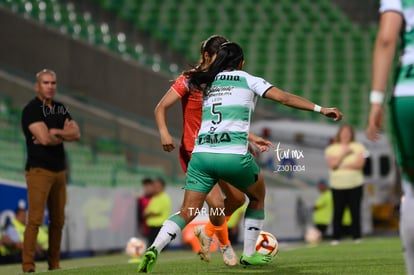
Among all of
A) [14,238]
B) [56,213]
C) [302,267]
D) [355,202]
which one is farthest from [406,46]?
[355,202]

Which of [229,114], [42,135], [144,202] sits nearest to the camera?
[229,114]

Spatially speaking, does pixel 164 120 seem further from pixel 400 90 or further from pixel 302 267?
pixel 400 90

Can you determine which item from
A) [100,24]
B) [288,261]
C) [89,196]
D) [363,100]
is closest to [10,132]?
[89,196]

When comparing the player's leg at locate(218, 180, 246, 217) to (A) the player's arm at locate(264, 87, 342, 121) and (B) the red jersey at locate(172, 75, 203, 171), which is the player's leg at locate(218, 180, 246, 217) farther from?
(A) the player's arm at locate(264, 87, 342, 121)

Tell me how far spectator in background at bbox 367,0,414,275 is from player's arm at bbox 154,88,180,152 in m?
3.32

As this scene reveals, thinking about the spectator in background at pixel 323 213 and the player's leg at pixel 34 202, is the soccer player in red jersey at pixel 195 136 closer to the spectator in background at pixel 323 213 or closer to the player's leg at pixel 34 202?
the player's leg at pixel 34 202

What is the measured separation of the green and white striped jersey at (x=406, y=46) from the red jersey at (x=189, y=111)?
3.79 m

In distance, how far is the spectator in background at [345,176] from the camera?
56.7 ft

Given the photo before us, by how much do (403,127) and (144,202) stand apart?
15065 millimetres

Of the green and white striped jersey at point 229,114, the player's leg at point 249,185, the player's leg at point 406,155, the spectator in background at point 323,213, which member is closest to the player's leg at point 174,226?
the player's leg at point 249,185

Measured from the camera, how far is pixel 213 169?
8.88m

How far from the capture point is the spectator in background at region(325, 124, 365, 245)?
56.7ft

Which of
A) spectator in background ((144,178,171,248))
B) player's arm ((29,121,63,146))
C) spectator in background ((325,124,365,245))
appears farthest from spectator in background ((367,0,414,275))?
spectator in background ((144,178,171,248))

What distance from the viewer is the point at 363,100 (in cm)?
3162
